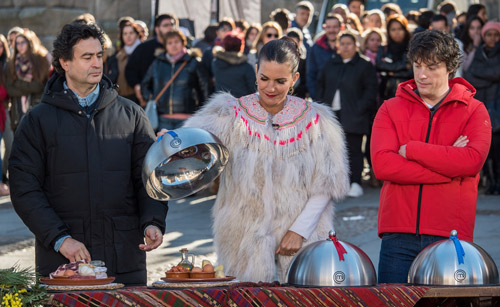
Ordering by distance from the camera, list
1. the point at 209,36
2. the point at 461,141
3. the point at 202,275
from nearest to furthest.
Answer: the point at 202,275
the point at 461,141
the point at 209,36

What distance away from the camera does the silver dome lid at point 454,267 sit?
465 centimetres

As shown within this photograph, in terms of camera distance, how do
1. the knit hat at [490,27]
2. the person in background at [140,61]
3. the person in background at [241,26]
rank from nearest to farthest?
1. the knit hat at [490,27]
2. the person in background at [140,61]
3. the person in background at [241,26]

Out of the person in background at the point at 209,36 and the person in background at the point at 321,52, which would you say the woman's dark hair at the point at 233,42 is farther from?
the person in background at the point at 209,36

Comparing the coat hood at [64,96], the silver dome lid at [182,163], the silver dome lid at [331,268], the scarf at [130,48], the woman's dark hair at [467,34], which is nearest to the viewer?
the silver dome lid at [331,268]

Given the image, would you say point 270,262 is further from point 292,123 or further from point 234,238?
point 292,123

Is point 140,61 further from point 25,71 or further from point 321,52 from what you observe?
point 321,52

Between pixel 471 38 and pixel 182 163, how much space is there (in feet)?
28.5

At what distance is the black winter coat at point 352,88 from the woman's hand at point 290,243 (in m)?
7.89

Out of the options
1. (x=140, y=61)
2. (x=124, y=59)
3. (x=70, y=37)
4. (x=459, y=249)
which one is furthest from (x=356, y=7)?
(x=459, y=249)

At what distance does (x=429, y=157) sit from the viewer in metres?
5.40

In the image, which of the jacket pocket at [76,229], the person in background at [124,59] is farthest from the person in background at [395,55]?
the jacket pocket at [76,229]

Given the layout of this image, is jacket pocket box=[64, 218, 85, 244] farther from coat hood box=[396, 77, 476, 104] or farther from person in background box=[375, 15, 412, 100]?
person in background box=[375, 15, 412, 100]

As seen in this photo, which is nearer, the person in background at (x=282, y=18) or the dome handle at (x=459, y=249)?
the dome handle at (x=459, y=249)

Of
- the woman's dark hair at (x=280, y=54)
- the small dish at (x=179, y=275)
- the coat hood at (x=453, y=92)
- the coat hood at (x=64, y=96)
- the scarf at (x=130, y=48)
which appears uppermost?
the woman's dark hair at (x=280, y=54)
